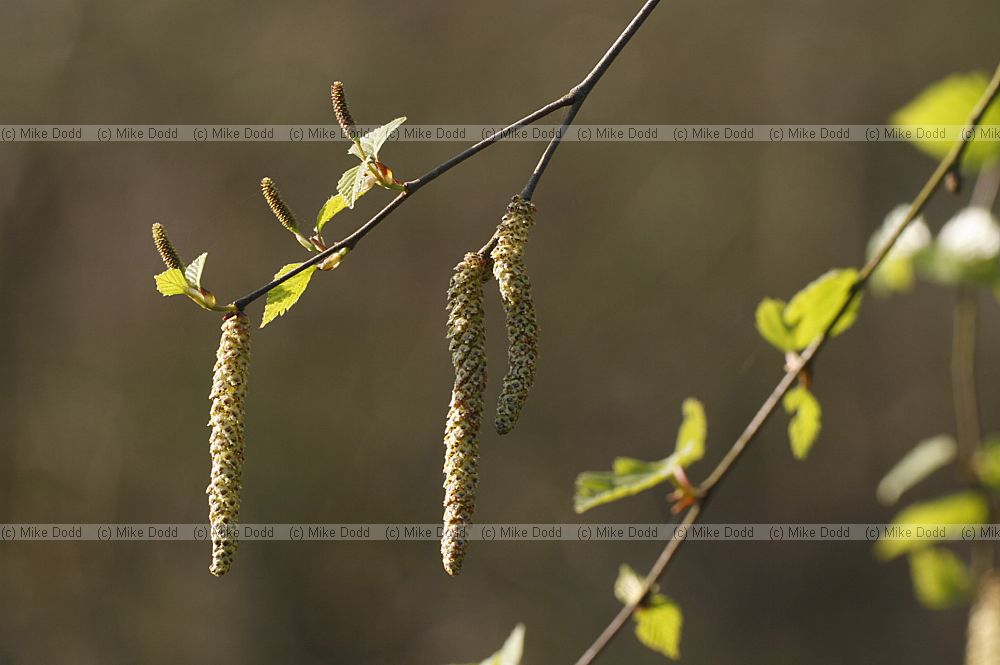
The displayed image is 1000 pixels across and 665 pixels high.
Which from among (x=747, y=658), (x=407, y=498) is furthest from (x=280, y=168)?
(x=747, y=658)

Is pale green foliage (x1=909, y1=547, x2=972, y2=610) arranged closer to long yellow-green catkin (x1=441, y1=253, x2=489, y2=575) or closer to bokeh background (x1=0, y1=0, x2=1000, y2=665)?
long yellow-green catkin (x1=441, y1=253, x2=489, y2=575)

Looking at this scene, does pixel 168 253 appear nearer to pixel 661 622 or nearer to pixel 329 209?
pixel 329 209

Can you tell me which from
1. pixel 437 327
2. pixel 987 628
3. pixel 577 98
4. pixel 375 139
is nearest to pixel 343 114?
pixel 375 139

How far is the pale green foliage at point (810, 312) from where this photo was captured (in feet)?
2.44

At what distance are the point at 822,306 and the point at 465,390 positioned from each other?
13.9 inches

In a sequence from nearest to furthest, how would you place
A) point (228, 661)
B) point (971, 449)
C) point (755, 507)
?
point (971, 449), point (228, 661), point (755, 507)

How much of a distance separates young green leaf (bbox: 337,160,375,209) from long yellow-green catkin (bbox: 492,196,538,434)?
0.27 ft

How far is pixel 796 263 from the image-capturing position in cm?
350

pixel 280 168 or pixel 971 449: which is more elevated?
pixel 280 168

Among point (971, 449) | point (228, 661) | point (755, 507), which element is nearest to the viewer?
point (971, 449)

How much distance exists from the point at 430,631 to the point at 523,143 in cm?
→ 163

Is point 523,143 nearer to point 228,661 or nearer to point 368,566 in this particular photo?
point 368,566

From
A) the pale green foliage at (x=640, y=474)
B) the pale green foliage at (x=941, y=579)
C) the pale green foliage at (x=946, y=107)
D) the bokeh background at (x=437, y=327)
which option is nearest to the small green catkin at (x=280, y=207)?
the pale green foliage at (x=640, y=474)

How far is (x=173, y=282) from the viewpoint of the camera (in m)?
0.54
